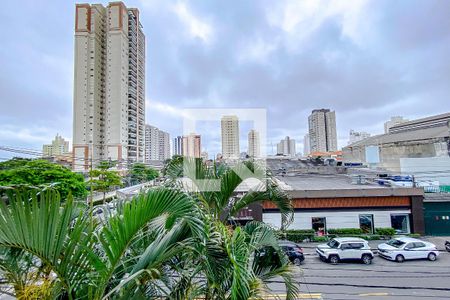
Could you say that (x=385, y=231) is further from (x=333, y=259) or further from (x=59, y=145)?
(x=59, y=145)

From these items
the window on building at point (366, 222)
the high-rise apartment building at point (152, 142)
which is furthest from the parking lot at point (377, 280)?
the high-rise apartment building at point (152, 142)

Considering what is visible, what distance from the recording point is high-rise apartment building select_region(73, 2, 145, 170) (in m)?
41.1

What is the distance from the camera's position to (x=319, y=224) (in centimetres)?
1327

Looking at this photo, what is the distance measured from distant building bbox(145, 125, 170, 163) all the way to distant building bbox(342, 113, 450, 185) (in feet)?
141

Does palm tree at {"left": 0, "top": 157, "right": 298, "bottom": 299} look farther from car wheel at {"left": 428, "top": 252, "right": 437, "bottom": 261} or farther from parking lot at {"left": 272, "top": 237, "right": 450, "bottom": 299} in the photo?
car wheel at {"left": 428, "top": 252, "right": 437, "bottom": 261}

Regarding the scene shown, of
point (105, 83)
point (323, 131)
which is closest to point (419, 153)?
point (323, 131)

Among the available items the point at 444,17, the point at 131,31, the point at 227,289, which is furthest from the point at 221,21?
the point at 131,31

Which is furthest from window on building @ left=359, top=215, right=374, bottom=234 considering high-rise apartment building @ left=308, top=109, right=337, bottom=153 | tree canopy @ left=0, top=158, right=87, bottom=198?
high-rise apartment building @ left=308, top=109, right=337, bottom=153

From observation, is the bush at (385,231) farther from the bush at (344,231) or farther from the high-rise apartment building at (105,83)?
the high-rise apartment building at (105,83)

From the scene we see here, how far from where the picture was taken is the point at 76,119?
4069 cm

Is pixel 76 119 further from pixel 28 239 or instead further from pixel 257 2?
pixel 28 239

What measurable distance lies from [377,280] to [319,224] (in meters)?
5.37

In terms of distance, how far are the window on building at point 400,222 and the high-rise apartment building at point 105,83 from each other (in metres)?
38.1

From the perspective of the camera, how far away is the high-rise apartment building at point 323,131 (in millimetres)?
61594
